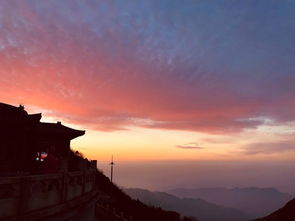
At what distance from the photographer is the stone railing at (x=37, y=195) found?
8.48m

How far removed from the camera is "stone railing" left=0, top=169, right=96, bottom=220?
848 cm

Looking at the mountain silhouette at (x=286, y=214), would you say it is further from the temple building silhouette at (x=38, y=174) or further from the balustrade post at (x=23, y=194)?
the balustrade post at (x=23, y=194)

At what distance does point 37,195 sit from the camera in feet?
32.0

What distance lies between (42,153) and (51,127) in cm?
199

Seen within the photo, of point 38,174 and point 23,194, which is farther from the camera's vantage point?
point 38,174

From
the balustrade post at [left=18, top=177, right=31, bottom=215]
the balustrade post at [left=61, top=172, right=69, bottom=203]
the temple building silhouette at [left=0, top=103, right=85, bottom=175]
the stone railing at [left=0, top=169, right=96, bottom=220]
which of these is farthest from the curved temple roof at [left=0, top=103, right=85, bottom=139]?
the balustrade post at [left=18, top=177, right=31, bottom=215]

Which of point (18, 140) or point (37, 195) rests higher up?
point (18, 140)

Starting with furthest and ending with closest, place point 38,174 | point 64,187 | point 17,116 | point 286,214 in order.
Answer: point 286,214 < point 17,116 < point 38,174 < point 64,187

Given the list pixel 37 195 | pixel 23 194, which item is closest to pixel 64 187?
pixel 37 195

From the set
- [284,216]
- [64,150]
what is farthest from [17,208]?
[284,216]

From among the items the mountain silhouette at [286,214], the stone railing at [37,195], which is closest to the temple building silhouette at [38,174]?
the stone railing at [37,195]

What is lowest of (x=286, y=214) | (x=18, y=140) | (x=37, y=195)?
(x=286, y=214)

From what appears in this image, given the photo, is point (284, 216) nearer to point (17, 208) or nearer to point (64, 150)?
point (64, 150)

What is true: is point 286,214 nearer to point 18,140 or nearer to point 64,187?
point 18,140
